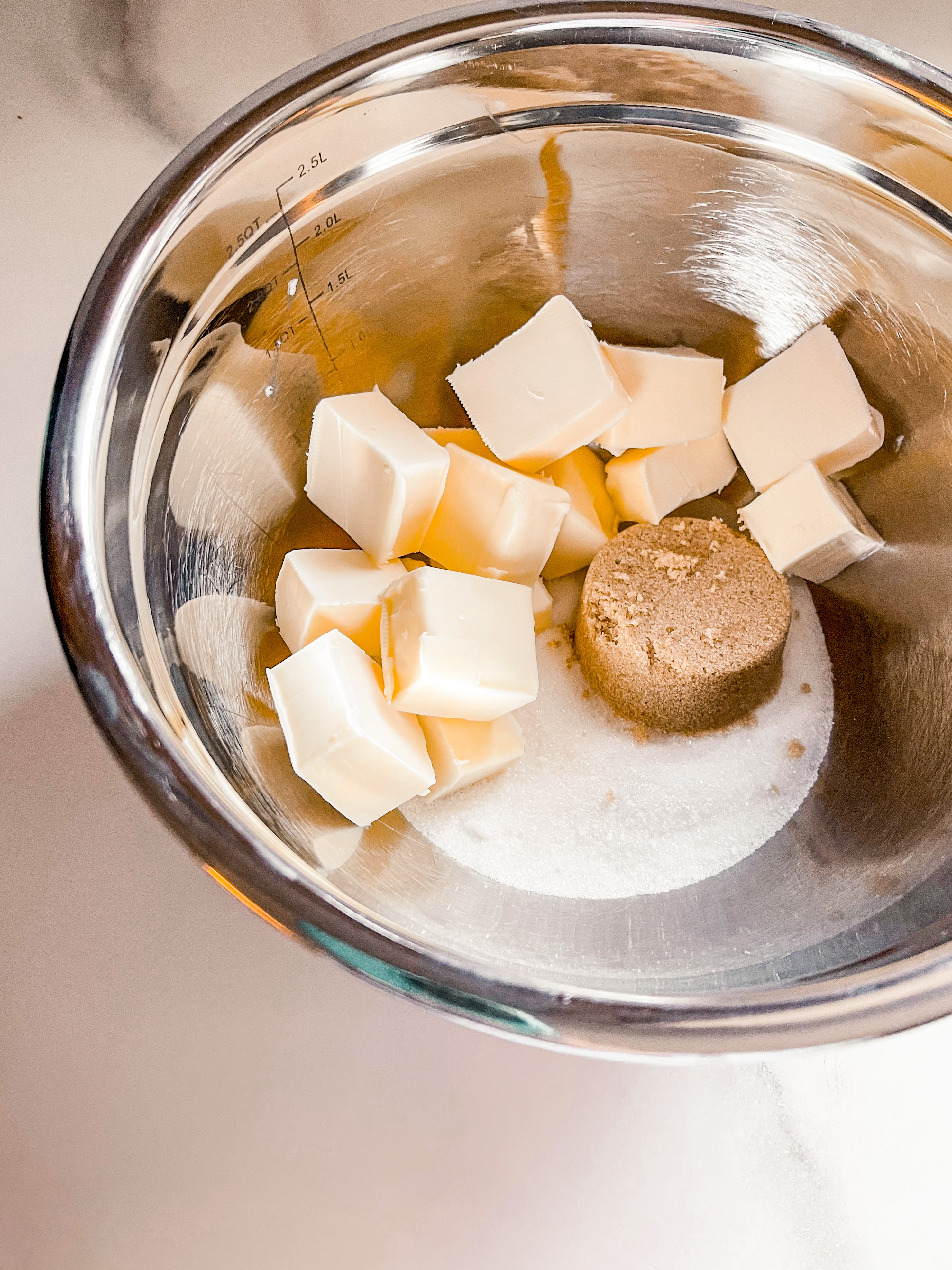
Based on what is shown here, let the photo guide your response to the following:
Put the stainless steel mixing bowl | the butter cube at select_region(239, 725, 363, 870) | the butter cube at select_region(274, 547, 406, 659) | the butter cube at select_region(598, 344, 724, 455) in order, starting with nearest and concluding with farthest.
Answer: the stainless steel mixing bowl → the butter cube at select_region(239, 725, 363, 870) → the butter cube at select_region(274, 547, 406, 659) → the butter cube at select_region(598, 344, 724, 455)

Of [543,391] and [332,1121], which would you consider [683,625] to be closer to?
[543,391]

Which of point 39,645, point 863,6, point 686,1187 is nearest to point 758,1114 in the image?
point 686,1187

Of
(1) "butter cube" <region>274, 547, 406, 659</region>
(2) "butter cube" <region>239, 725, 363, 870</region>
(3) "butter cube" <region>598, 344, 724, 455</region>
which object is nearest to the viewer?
(2) "butter cube" <region>239, 725, 363, 870</region>

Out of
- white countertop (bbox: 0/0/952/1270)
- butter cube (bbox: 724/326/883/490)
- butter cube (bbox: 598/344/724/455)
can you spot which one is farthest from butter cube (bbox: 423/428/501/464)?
white countertop (bbox: 0/0/952/1270)

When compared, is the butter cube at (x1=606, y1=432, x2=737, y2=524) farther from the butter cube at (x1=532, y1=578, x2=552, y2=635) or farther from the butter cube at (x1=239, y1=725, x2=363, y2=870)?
the butter cube at (x1=239, y1=725, x2=363, y2=870)

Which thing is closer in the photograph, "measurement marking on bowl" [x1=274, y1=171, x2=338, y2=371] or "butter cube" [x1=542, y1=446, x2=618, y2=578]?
"measurement marking on bowl" [x1=274, y1=171, x2=338, y2=371]

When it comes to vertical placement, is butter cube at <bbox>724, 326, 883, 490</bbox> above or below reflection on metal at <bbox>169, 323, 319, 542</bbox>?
below

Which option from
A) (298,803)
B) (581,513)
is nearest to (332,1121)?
(298,803)
